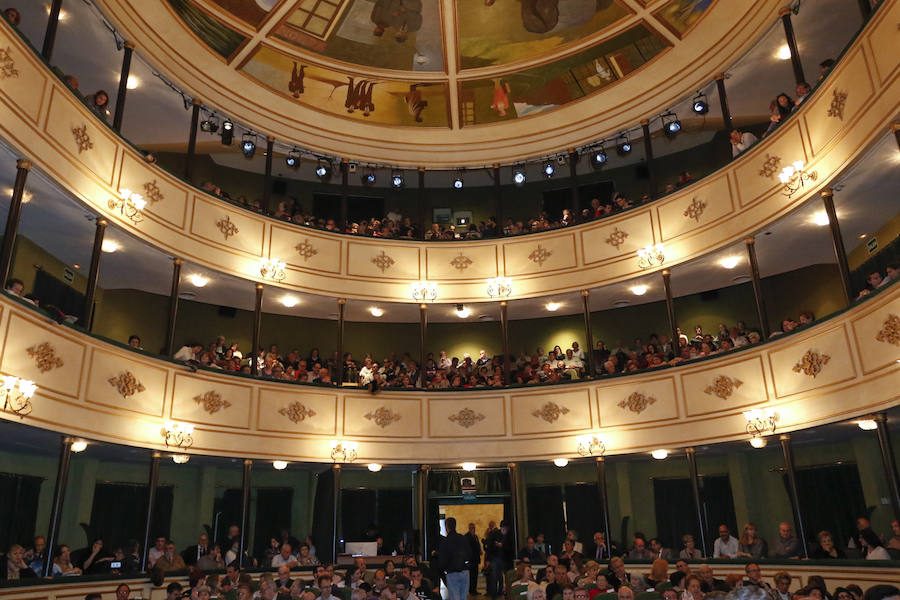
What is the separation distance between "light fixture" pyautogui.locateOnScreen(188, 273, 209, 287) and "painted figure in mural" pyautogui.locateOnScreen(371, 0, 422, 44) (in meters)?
7.35

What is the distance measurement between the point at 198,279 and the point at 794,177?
1269 centimetres

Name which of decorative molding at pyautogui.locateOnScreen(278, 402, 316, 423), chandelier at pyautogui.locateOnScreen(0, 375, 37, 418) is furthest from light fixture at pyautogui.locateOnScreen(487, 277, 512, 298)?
chandelier at pyautogui.locateOnScreen(0, 375, 37, 418)

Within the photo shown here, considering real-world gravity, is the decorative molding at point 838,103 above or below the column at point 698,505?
above

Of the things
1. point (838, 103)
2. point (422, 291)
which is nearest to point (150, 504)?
point (422, 291)

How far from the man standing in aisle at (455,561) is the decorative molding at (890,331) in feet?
23.0

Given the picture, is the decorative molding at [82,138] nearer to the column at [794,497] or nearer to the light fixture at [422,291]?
the light fixture at [422,291]

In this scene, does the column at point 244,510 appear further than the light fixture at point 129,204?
Yes

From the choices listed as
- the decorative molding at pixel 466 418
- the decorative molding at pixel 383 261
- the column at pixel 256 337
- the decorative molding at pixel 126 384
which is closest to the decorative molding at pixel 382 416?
the decorative molding at pixel 466 418

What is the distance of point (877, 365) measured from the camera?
11.3 meters

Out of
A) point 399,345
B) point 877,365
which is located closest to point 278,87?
point 399,345

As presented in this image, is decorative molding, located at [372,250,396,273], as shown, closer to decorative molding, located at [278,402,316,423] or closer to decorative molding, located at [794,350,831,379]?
decorative molding, located at [278,402,316,423]

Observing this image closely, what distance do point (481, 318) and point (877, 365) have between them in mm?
10955

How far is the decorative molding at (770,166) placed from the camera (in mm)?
14091

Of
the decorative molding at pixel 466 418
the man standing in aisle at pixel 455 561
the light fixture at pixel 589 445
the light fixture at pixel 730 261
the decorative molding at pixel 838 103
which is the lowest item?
the man standing in aisle at pixel 455 561
